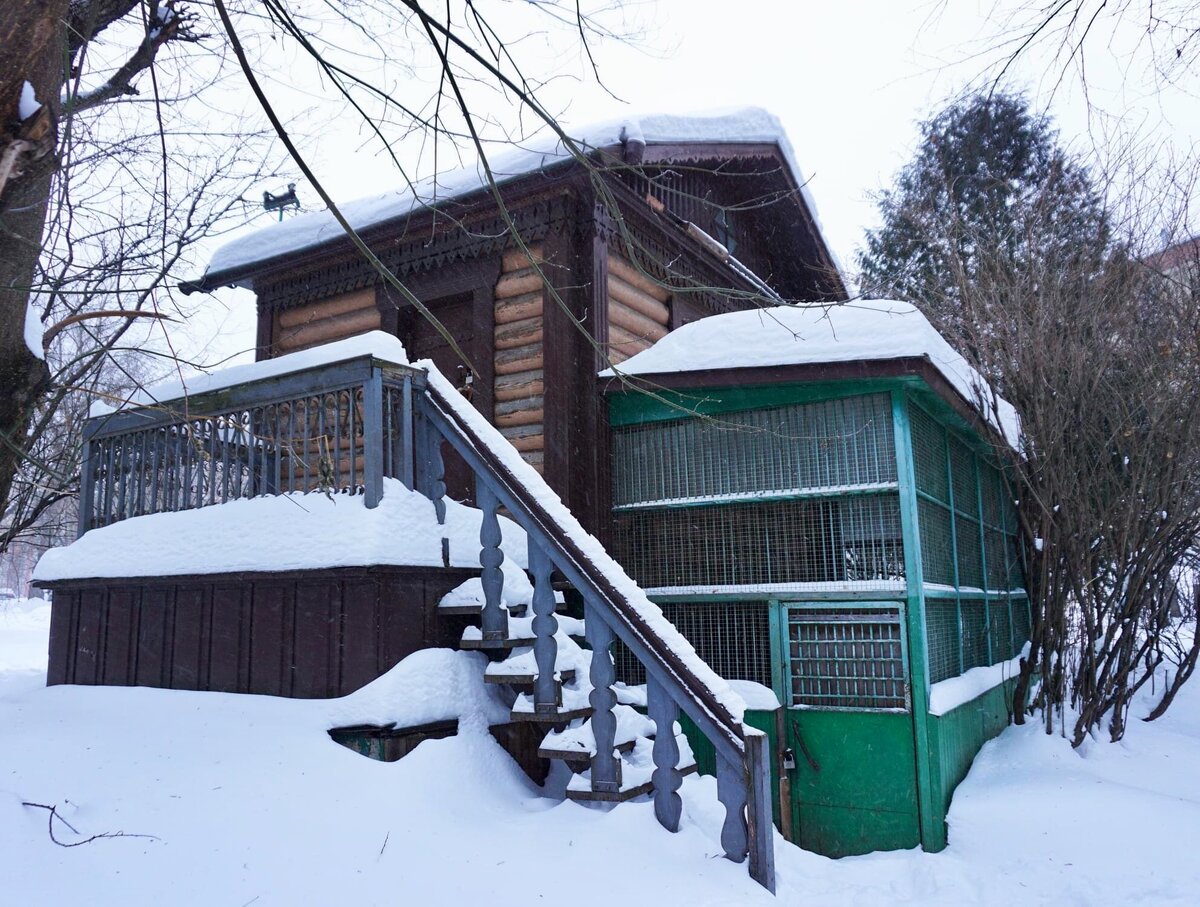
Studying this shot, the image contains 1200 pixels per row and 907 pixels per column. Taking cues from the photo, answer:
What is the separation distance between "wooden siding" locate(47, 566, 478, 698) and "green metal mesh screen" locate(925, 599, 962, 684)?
344cm

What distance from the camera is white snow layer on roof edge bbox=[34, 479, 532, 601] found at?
4887mm

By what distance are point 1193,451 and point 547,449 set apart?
5.87m

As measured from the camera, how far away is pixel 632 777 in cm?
467

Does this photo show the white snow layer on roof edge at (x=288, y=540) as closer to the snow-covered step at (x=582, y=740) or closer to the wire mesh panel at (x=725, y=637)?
the snow-covered step at (x=582, y=740)

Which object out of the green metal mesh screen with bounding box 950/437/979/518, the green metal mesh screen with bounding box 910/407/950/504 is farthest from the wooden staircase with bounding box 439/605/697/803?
the green metal mesh screen with bounding box 950/437/979/518

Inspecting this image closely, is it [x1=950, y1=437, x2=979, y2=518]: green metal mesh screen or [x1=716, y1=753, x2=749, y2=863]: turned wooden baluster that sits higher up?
[x1=950, y1=437, x2=979, y2=518]: green metal mesh screen

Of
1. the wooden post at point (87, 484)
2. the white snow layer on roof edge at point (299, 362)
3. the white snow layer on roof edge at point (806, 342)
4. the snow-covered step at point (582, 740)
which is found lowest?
the snow-covered step at point (582, 740)

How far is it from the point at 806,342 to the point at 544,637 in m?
3.06

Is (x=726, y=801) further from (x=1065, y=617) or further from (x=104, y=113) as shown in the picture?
(x=104, y=113)

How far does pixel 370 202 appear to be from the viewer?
858 centimetres

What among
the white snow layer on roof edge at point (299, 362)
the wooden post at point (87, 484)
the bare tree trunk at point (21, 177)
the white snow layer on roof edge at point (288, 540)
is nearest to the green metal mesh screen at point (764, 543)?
the white snow layer on roof edge at point (288, 540)

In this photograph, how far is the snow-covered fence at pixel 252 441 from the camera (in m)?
5.10

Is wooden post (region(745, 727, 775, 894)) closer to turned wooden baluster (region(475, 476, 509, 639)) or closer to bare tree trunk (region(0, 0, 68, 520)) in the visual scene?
turned wooden baluster (region(475, 476, 509, 639))

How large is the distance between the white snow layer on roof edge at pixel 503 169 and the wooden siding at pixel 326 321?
59 cm
